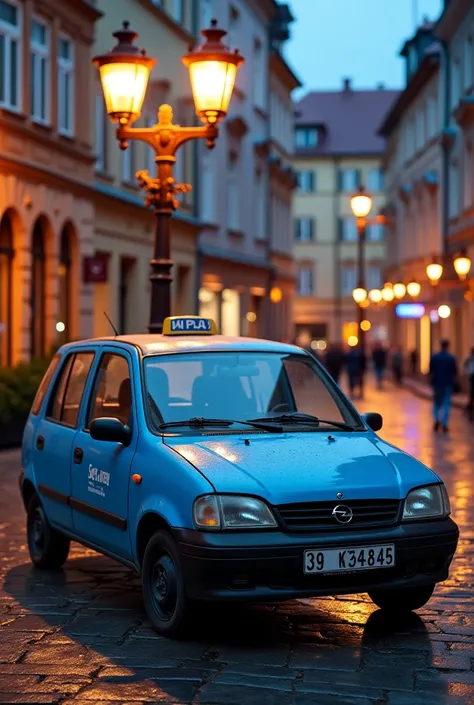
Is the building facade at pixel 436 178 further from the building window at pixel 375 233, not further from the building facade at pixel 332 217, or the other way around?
the building window at pixel 375 233

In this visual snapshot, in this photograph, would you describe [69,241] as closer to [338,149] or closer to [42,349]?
[42,349]

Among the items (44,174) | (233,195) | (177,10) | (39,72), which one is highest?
(177,10)

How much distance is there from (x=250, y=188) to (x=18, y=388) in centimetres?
2527

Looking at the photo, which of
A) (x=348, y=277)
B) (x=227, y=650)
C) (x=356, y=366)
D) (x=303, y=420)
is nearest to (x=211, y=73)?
(x=303, y=420)

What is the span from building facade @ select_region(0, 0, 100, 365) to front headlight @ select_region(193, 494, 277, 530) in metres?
16.3

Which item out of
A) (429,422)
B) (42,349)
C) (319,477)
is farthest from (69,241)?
(319,477)

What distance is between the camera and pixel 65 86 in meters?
26.7

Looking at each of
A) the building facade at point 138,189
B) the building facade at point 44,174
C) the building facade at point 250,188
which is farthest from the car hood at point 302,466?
the building facade at point 250,188

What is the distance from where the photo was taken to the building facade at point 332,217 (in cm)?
8869

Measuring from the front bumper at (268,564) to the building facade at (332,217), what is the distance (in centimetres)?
8059

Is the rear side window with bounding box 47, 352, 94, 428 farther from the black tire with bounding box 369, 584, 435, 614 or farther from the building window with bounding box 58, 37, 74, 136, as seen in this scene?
the building window with bounding box 58, 37, 74, 136

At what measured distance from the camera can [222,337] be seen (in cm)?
912

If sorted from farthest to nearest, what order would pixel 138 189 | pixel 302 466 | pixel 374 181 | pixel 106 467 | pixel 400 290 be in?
pixel 374 181, pixel 400 290, pixel 138 189, pixel 106 467, pixel 302 466

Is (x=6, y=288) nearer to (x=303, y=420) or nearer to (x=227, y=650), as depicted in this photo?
(x=303, y=420)
